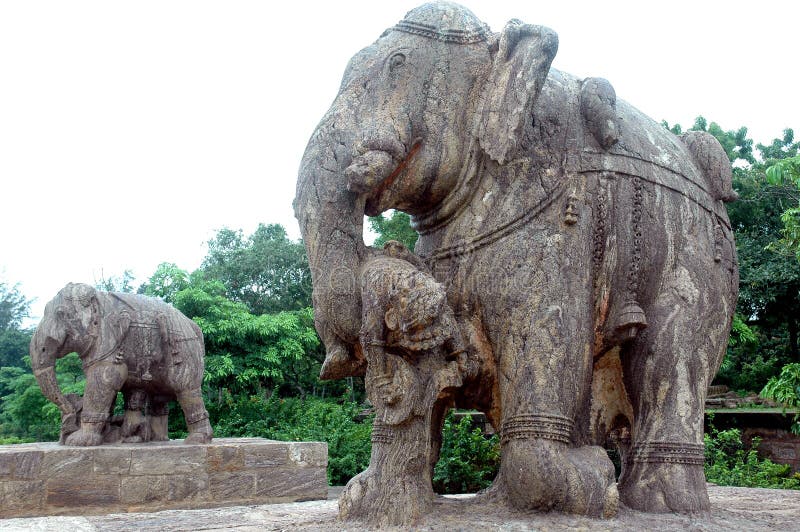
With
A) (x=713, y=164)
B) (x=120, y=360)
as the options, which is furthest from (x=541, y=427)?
(x=120, y=360)

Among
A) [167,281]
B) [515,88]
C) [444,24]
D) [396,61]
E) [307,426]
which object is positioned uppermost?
[167,281]

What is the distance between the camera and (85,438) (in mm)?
8867

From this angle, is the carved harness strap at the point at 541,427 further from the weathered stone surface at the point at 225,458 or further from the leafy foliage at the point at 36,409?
the leafy foliage at the point at 36,409

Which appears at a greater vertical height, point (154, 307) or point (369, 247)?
point (154, 307)

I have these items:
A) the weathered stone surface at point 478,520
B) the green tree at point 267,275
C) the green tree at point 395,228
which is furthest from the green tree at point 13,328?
the weathered stone surface at point 478,520

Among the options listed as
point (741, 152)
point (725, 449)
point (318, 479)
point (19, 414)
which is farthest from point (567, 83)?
point (741, 152)

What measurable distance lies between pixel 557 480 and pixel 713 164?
154 cm

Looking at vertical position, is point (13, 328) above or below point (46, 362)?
above

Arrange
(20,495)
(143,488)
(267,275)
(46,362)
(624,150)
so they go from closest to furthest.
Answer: (624,150) → (20,495) → (143,488) → (46,362) → (267,275)

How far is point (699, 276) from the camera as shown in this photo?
300 centimetres

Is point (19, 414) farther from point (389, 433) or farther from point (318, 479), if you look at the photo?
point (389, 433)

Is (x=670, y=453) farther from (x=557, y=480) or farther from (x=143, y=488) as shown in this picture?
(x=143, y=488)

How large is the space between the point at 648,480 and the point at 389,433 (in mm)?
964

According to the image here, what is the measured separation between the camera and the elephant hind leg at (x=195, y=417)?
30.8 ft
